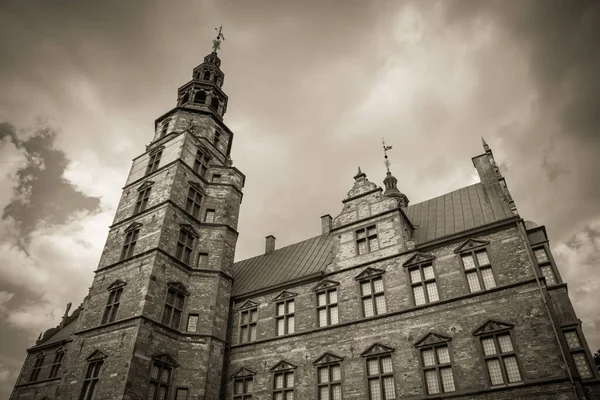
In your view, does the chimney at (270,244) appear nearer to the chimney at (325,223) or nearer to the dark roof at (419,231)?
the dark roof at (419,231)

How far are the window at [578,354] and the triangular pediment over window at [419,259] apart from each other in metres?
5.96

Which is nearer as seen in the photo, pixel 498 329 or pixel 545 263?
pixel 498 329

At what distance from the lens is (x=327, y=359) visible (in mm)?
19250

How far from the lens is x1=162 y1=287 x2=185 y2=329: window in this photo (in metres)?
21.6

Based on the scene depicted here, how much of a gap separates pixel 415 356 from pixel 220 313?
12008 millimetres

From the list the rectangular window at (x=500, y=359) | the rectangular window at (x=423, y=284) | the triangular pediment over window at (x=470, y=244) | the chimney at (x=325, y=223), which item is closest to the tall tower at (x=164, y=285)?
the chimney at (x=325, y=223)

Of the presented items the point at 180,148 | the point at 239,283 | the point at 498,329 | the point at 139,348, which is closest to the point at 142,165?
the point at 180,148

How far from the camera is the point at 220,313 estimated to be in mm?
23812

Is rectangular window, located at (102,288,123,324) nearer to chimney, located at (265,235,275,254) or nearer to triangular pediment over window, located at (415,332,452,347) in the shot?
chimney, located at (265,235,275,254)

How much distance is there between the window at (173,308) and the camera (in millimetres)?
21625

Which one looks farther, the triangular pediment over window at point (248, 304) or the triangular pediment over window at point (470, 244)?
the triangular pediment over window at point (248, 304)

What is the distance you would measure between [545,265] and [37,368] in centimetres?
3430

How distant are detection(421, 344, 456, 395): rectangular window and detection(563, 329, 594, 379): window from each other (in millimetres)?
4603

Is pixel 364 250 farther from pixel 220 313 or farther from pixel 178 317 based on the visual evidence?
pixel 178 317
